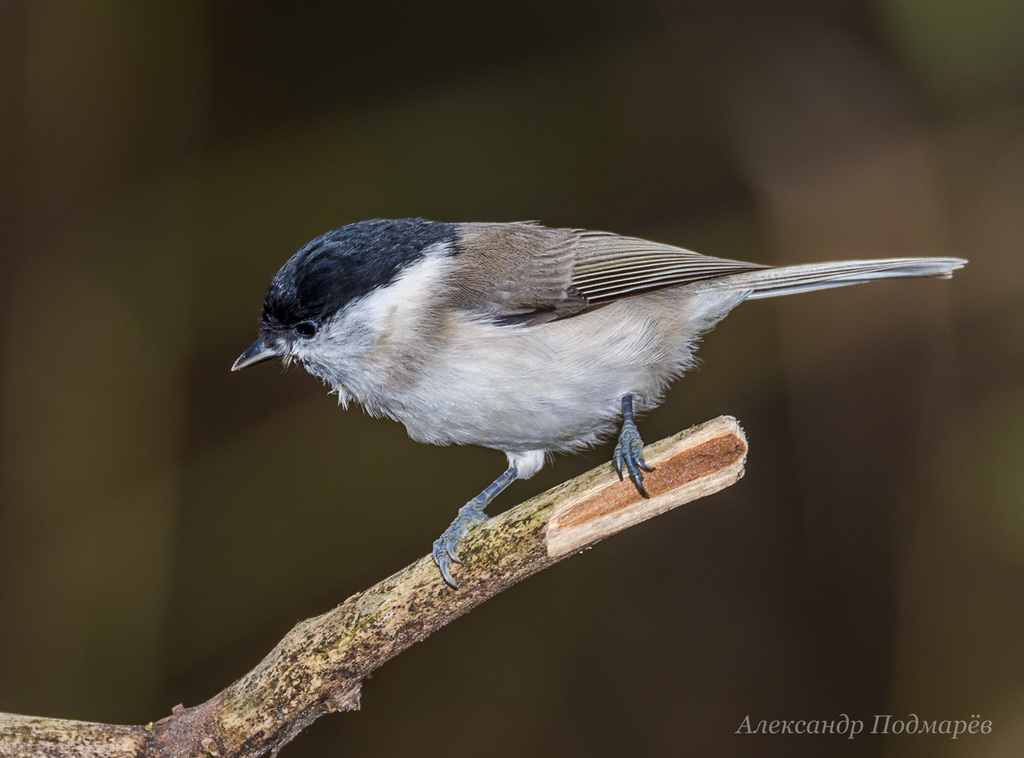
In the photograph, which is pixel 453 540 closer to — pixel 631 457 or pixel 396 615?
pixel 396 615

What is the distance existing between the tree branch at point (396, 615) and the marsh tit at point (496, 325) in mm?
106

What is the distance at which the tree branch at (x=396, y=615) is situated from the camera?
5.62 feet

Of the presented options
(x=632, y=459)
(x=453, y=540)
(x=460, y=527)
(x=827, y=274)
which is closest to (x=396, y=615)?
(x=453, y=540)

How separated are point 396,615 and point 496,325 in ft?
2.62

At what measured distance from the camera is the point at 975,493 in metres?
2.88

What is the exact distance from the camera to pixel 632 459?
6.03ft

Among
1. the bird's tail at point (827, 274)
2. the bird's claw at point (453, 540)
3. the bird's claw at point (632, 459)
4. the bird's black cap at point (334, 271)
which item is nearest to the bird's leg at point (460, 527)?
the bird's claw at point (453, 540)

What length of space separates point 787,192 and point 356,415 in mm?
1981

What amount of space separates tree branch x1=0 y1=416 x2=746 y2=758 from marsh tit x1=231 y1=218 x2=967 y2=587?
0.35ft

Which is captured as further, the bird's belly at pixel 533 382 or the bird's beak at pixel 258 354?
the bird's beak at pixel 258 354

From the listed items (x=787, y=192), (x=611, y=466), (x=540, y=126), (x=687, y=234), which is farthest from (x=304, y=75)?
(x=611, y=466)

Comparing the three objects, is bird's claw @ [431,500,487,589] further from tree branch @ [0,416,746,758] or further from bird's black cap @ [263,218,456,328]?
bird's black cap @ [263,218,456,328]

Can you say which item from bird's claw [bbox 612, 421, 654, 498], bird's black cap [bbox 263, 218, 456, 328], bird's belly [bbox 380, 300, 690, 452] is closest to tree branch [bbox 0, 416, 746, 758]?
bird's claw [bbox 612, 421, 654, 498]

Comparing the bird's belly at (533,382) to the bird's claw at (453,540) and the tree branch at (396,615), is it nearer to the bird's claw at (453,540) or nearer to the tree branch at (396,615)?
the bird's claw at (453,540)
